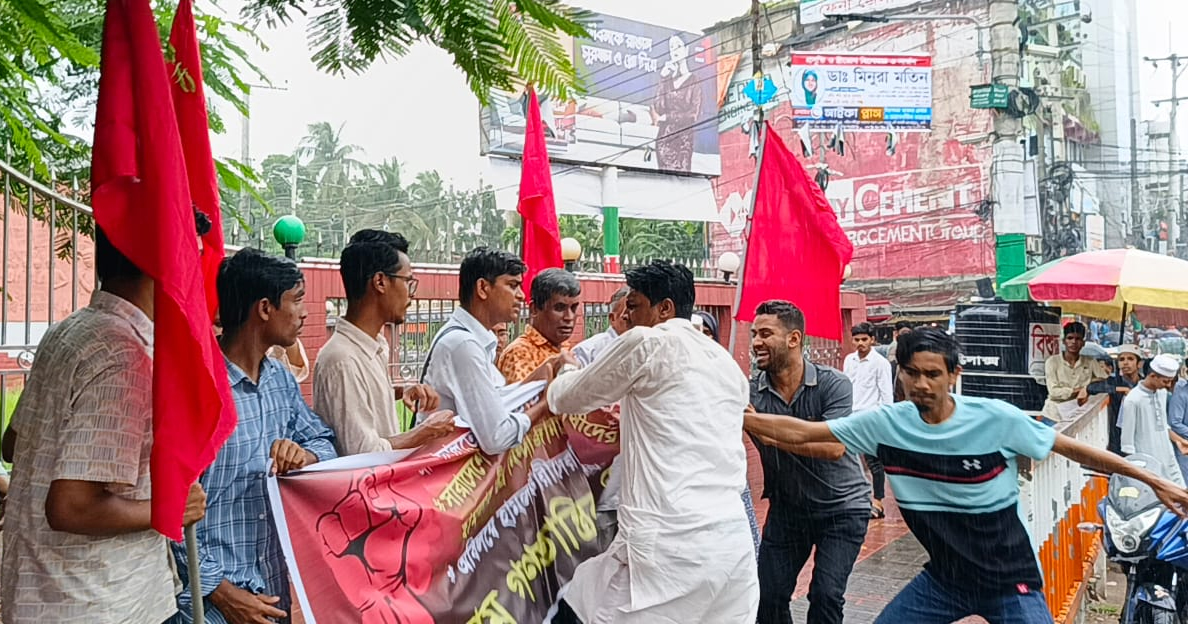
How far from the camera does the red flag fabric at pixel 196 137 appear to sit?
218 cm

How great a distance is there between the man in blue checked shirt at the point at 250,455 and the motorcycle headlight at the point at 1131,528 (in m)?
4.27

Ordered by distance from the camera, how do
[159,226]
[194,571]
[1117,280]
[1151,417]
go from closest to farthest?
[159,226] → [194,571] → [1151,417] → [1117,280]

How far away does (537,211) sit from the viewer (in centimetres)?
635

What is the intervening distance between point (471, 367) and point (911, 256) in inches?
1225

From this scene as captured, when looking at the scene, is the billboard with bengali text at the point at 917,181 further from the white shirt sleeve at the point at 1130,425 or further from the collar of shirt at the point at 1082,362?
the white shirt sleeve at the point at 1130,425

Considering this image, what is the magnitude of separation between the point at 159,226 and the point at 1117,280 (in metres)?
11.5

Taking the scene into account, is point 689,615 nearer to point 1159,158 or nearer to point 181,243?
point 181,243

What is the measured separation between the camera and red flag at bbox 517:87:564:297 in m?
6.34

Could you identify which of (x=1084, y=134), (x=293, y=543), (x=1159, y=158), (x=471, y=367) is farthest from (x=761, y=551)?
(x=1159, y=158)

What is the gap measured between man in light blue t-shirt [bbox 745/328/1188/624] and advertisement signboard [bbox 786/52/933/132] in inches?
965

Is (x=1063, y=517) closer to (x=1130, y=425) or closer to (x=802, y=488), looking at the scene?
(x=802, y=488)

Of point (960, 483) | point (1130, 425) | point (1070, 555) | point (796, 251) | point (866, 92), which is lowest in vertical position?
point (1070, 555)

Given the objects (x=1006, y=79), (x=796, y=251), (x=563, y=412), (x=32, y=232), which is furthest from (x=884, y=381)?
(x=1006, y=79)

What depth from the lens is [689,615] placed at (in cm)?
315
